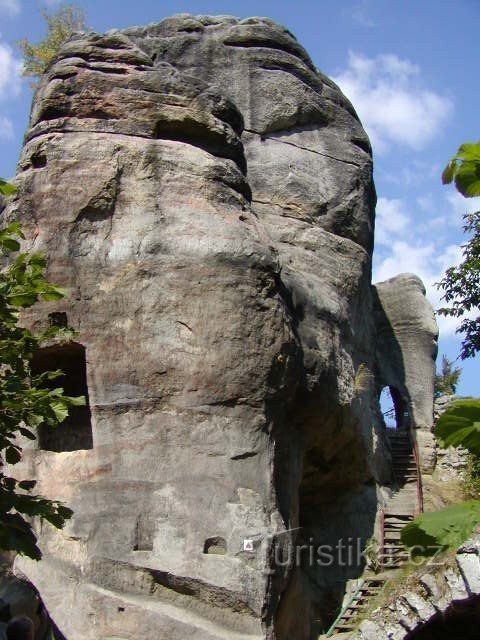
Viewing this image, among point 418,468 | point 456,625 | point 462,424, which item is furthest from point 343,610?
point 462,424

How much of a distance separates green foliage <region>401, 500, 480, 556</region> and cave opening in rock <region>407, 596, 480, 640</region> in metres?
8.21

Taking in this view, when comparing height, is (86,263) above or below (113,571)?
above

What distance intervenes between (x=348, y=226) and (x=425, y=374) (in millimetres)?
3662

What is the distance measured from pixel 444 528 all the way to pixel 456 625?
9.75 metres

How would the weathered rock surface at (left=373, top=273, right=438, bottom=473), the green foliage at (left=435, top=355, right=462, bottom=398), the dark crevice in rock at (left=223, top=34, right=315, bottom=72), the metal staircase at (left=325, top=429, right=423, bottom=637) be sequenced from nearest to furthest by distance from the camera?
1. the metal staircase at (left=325, top=429, right=423, bottom=637)
2. the dark crevice in rock at (left=223, top=34, right=315, bottom=72)
3. the weathered rock surface at (left=373, top=273, right=438, bottom=473)
4. the green foliage at (left=435, top=355, right=462, bottom=398)

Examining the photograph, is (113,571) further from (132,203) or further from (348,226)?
(348,226)

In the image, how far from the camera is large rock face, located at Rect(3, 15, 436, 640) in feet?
28.6

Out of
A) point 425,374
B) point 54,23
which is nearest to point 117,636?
point 425,374

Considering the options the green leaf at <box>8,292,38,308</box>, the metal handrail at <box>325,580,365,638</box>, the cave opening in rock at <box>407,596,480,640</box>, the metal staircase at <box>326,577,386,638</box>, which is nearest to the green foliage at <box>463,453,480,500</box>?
the cave opening in rock at <box>407,596,480,640</box>

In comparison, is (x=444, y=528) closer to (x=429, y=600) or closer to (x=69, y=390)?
(x=69, y=390)

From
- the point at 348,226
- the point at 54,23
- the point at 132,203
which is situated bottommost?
the point at 132,203

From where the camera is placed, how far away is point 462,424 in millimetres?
3240

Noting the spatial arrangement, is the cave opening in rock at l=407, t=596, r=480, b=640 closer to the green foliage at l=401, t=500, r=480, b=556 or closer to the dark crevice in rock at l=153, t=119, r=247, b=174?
the dark crevice in rock at l=153, t=119, r=247, b=174

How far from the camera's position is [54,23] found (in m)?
24.9
